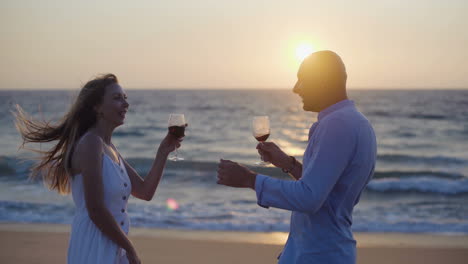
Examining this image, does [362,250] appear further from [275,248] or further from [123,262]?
[123,262]

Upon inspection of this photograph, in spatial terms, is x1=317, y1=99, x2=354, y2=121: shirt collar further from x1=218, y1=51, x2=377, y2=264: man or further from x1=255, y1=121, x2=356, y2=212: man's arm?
x1=255, y1=121, x2=356, y2=212: man's arm

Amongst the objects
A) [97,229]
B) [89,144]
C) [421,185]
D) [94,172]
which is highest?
[89,144]

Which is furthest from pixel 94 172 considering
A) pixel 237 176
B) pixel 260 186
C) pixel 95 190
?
pixel 260 186

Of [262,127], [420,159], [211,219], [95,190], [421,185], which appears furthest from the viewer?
[420,159]

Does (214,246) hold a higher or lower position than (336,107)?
lower

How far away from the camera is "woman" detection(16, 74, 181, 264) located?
302 centimetres

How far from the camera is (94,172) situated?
300cm

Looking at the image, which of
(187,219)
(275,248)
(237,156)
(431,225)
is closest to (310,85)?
(275,248)

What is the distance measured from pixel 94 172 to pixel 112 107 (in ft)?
1.51

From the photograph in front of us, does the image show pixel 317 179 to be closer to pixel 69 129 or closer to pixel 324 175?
pixel 324 175

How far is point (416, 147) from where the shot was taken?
24000mm

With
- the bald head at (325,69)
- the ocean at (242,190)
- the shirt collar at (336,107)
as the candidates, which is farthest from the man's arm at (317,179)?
the ocean at (242,190)

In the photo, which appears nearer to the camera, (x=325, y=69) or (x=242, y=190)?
(x=325, y=69)

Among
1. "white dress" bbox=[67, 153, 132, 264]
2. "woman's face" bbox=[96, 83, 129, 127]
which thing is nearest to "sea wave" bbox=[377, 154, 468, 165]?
"woman's face" bbox=[96, 83, 129, 127]
